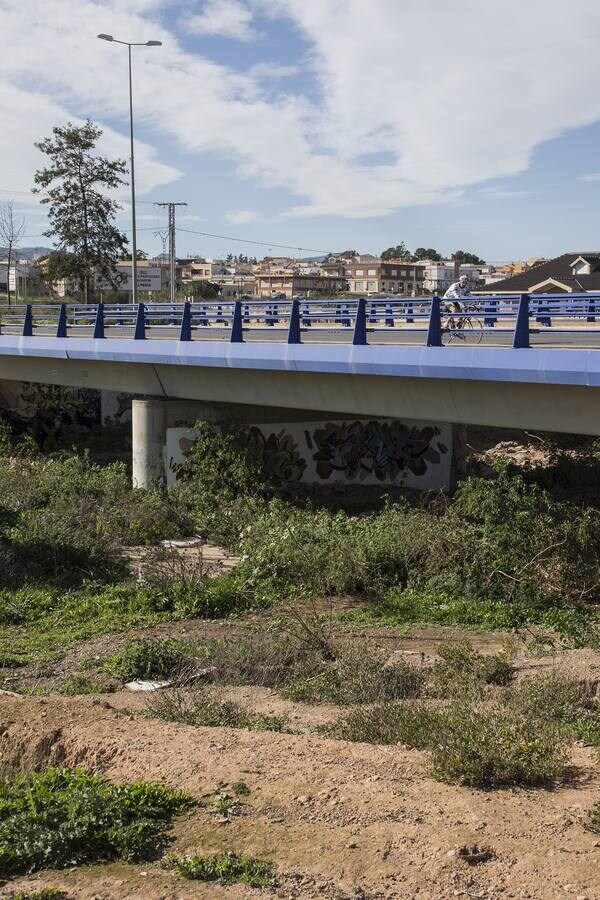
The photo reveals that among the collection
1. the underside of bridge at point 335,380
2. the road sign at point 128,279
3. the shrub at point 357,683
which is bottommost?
the shrub at point 357,683

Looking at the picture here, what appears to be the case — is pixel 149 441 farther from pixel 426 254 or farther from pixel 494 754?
pixel 426 254

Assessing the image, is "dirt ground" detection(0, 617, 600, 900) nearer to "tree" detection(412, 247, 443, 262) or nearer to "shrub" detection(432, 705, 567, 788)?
"shrub" detection(432, 705, 567, 788)

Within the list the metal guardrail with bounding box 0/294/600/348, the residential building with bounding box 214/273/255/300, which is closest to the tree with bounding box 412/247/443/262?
the residential building with bounding box 214/273/255/300

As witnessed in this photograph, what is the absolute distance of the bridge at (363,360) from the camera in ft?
49.5

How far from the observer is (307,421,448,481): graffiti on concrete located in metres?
25.0

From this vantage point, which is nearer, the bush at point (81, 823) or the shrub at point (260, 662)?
the bush at point (81, 823)

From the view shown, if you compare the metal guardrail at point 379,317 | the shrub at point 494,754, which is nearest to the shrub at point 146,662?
the shrub at point 494,754

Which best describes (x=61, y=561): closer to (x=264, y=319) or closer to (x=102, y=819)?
(x=264, y=319)

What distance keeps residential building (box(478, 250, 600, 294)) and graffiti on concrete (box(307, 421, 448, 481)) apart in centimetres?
2615

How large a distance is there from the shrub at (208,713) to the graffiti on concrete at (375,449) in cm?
1476

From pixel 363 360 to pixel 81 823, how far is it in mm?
12084

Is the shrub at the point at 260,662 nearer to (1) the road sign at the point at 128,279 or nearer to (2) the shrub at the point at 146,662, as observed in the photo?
(2) the shrub at the point at 146,662

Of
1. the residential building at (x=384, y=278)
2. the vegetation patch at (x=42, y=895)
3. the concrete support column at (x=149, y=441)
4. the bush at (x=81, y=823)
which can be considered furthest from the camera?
the residential building at (x=384, y=278)

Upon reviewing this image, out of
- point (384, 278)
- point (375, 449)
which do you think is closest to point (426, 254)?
point (384, 278)
